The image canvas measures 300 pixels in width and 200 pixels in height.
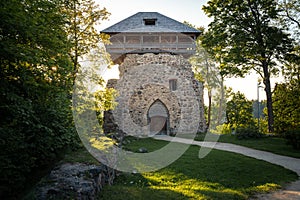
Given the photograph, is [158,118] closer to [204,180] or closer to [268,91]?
[268,91]

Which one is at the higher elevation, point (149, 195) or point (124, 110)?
point (124, 110)

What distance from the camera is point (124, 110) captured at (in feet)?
57.4

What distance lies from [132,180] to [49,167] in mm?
2310

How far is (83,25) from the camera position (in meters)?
10.4

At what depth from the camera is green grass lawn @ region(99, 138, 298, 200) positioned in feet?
17.1

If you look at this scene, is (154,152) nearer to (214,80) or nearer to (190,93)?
(190,93)

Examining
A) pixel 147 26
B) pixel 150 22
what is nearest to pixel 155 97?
pixel 147 26

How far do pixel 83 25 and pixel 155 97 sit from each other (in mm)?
8547

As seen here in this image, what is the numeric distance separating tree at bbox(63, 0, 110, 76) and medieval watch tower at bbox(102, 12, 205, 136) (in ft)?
22.8

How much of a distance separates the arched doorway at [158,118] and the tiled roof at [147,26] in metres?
5.41

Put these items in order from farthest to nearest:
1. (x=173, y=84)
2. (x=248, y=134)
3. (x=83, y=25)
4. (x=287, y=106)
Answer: (x=173, y=84) → (x=287, y=106) → (x=248, y=134) → (x=83, y=25)

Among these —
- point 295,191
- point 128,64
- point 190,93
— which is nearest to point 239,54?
point 190,93

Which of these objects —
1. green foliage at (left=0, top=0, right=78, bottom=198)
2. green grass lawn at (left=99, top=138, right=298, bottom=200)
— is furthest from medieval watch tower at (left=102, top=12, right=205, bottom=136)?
green foliage at (left=0, top=0, right=78, bottom=198)

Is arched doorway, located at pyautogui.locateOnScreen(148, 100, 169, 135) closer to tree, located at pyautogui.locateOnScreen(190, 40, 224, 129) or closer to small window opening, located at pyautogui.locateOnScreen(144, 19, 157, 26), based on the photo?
small window opening, located at pyautogui.locateOnScreen(144, 19, 157, 26)
